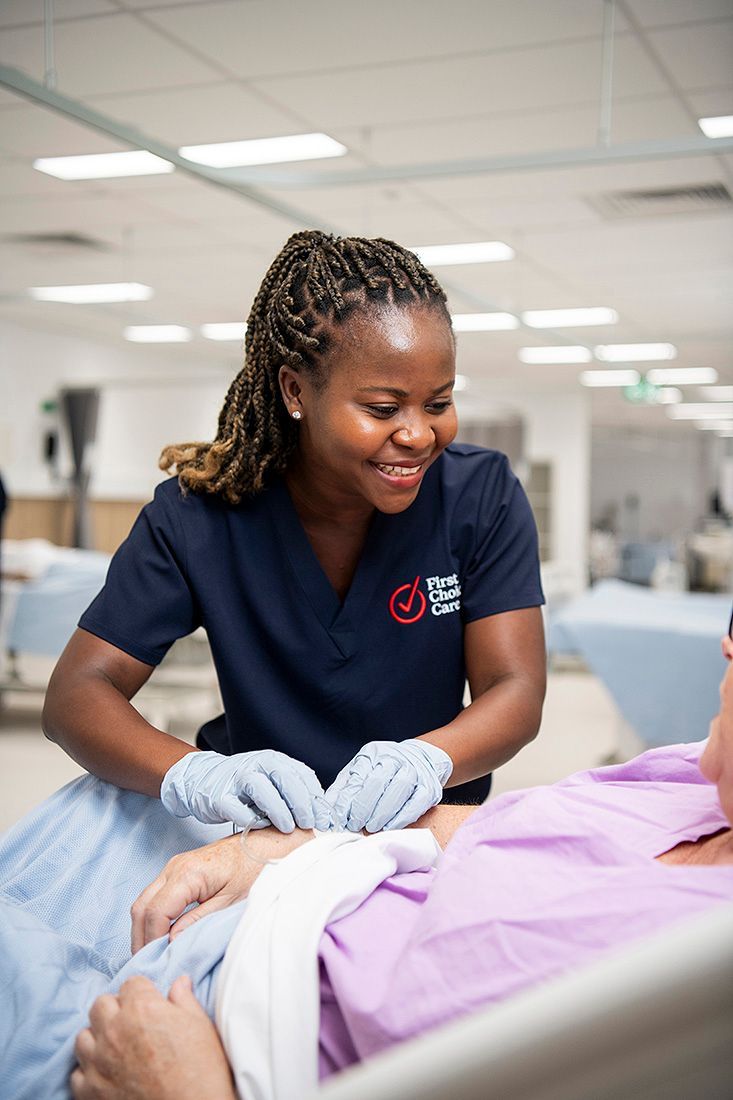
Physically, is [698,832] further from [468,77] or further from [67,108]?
[468,77]

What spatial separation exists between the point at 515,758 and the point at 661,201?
8.85 ft

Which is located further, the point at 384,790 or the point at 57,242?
the point at 57,242

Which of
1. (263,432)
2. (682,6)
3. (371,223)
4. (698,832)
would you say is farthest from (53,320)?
(698,832)

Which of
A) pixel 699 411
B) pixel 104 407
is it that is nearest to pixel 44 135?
pixel 104 407

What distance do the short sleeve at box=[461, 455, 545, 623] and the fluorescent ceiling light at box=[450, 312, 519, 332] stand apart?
633 cm

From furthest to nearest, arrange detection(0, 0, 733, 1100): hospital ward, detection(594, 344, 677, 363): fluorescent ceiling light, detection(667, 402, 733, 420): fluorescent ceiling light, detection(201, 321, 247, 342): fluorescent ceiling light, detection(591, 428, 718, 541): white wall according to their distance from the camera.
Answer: detection(591, 428, 718, 541): white wall, detection(667, 402, 733, 420): fluorescent ceiling light, detection(594, 344, 677, 363): fluorescent ceiling light, detection(201, 321, 247, 342): fluorescent ceiling light, detection(0, 0, 733, 1100): hospital ward

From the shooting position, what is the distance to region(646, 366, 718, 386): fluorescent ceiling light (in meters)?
10.4

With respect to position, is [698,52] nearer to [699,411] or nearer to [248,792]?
[248,792]

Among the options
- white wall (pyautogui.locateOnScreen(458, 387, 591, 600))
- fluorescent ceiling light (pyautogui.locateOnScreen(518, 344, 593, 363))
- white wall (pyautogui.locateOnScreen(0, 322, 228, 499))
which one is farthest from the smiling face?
white wall (pyautogui.locateOnScreen(458, 387, 591, 600))

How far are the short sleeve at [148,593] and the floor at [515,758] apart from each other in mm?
2511

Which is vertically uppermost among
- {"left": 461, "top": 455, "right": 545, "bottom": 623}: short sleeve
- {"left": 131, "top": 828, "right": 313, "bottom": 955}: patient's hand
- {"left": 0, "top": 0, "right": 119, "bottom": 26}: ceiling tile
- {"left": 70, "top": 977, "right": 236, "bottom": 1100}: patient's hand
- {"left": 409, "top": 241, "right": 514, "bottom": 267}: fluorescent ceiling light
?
{"left": 0, "top": 0, "right": 119, "bottom": 26}: ceiling tile

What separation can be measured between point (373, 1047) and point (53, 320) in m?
8.85

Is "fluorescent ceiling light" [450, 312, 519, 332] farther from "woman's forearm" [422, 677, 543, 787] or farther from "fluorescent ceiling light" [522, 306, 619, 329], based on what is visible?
"woman's forearm" [422, 677, 543, 787]

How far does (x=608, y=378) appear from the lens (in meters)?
10.9
